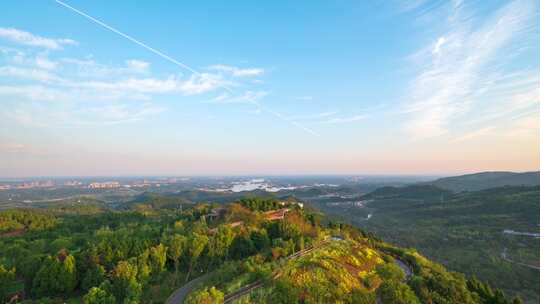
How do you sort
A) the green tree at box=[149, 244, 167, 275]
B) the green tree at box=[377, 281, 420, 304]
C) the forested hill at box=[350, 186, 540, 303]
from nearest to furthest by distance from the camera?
the green tree at box=[377, 281, 420, 304]
the green tree at box=[149, 244, 167, 275]
the forested hill at box=[350, 186, 540, 303]

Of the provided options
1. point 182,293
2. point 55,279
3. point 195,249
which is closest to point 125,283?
point 182,293

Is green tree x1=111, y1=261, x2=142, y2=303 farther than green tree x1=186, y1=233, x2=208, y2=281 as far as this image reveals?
No

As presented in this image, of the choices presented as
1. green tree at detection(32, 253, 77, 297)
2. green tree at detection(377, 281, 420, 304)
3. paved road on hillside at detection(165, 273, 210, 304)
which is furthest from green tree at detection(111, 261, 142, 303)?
green tree at detection(377, 281, 420, 304)

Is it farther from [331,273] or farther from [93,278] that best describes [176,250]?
[331,273]

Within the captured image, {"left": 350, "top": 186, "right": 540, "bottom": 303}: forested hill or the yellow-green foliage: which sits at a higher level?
the yellow-green foliage

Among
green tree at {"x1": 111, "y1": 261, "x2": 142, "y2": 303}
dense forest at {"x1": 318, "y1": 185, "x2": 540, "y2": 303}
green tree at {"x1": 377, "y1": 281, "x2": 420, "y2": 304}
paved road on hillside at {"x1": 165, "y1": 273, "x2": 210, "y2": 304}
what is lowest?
dense forest at {"x1": 318, "y1": 185, "x2": 540, "y2": 303}

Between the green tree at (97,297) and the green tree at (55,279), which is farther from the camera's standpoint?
the green tree at (55,279)

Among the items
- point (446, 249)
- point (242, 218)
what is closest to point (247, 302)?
point (242, 218)

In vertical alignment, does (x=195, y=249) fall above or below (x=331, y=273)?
below

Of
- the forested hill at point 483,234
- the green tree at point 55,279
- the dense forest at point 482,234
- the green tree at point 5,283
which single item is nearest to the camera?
the green tree at point 5,283

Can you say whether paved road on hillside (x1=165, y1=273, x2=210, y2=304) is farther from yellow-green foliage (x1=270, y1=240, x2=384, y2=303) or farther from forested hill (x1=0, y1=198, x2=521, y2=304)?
yellow-green foliage (x1=270, y1=240, x2=384, y2=303)

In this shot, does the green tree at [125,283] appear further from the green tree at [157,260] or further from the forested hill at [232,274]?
the green tree at [157,260]

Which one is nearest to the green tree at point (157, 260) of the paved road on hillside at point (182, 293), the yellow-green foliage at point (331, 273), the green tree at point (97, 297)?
the paved road on hillside at point (182, 293)
